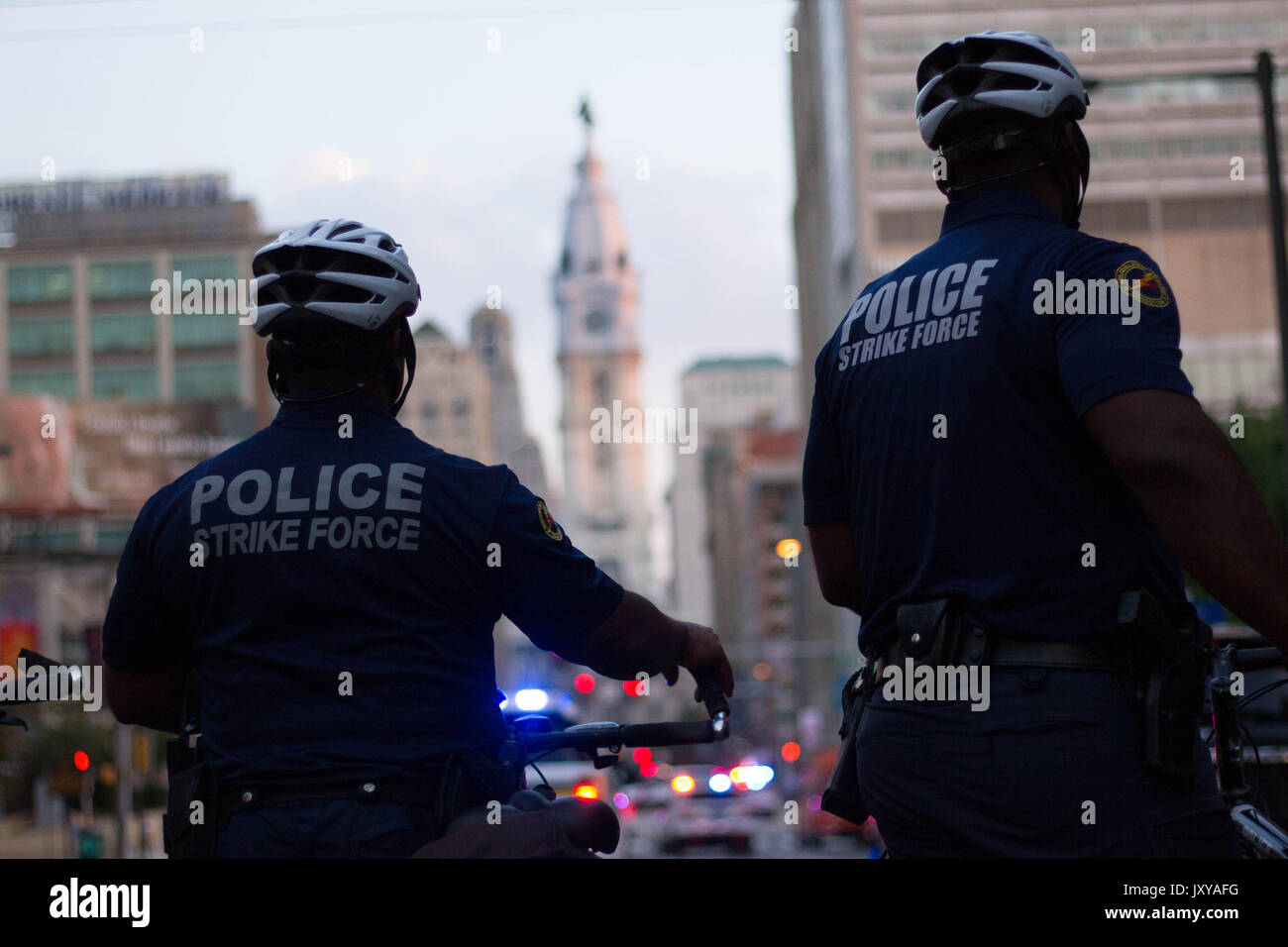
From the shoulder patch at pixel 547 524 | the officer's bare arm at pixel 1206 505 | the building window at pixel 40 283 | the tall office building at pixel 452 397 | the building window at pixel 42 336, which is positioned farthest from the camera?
the tall office building at pixel 452 397

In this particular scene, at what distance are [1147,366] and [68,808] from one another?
43.8 meters

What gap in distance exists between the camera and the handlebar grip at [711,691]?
3.80m

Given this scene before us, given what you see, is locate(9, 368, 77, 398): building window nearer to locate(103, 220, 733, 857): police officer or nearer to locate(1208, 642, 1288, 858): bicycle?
locate(103, 220, 733, 857): police officer

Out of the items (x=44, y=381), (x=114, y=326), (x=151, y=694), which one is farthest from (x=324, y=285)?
(x=44, y=381)

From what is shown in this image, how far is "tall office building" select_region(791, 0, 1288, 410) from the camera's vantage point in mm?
101125

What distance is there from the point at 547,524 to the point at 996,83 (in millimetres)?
1260

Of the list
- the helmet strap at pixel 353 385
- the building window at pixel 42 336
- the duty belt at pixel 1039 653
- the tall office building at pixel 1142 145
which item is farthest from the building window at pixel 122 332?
the duty belt at pixel 1039 653

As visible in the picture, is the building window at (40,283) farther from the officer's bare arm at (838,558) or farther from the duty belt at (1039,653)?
the duty belt at (1039,653)

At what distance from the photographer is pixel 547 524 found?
373 centimetres

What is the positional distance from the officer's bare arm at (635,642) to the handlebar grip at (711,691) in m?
0.05

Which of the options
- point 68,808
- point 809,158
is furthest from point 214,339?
point 68,808

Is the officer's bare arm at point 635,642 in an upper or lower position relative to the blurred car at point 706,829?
upper

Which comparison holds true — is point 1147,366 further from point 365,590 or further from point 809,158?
point 809,158

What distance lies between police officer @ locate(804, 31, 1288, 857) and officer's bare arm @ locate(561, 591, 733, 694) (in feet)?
1.33
